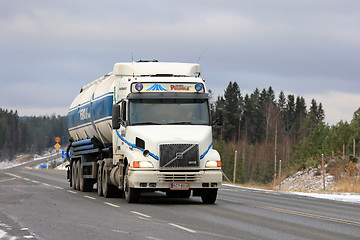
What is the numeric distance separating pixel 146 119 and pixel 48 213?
4.64 m

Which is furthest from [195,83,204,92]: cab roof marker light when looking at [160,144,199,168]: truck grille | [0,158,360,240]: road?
[0,158,360,240]: road

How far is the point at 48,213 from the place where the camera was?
55.9ft

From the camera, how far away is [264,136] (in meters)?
158

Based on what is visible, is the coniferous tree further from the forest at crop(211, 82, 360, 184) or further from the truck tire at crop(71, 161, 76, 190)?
the truck tire at crop(71, 161, 76, 190)

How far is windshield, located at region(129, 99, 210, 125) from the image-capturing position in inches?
802

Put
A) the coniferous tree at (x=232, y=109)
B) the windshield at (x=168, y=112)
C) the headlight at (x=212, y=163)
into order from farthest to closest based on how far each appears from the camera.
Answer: the coniferous tree at (x=232, y=109) → the windshield at (x=168, y=112) → the headlight at (x=212, y=163)

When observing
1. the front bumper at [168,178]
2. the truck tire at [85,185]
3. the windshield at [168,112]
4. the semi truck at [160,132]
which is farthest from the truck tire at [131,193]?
the truck tire at [85,185]

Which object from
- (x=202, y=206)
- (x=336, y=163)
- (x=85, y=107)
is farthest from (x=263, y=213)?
(x=336, y=163)

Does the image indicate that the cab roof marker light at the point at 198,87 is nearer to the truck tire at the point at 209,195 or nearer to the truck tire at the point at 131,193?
the truck tire at the point at 209,195

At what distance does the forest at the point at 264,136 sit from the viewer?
92.9 meters

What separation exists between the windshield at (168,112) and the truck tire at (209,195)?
2040mm

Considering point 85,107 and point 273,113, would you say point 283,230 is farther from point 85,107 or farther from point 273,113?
point 273,113

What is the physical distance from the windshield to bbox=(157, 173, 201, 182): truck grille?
1592mm

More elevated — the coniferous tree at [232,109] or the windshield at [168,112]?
the coniferous tree at [232,109]
